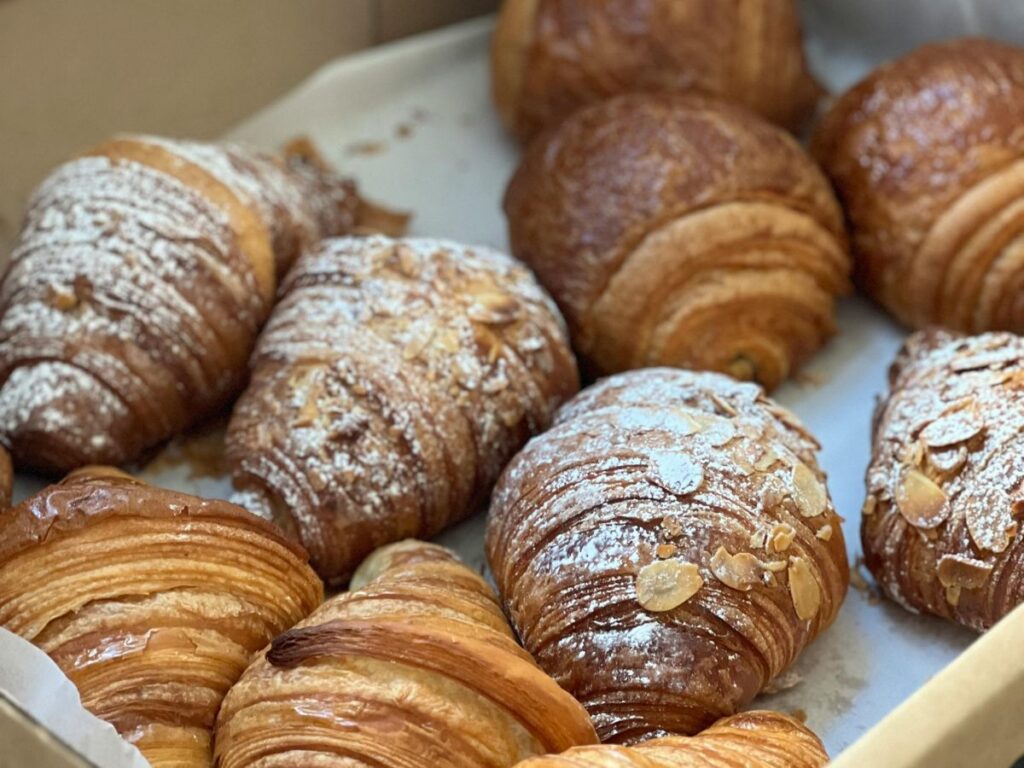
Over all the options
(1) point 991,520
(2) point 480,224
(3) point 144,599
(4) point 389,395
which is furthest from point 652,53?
(3) point 144,599

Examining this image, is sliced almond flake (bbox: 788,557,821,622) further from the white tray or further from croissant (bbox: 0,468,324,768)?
croissant (bbox: 0,468,324,768)

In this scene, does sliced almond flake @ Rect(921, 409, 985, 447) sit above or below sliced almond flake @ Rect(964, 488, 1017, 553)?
above

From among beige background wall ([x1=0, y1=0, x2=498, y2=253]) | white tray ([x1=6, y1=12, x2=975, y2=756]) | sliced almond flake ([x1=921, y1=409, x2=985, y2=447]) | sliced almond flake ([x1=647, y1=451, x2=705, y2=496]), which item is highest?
beige background wall ([x1=0, y1=0, x2=498, y2=253])

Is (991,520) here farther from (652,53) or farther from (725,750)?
(652,53)

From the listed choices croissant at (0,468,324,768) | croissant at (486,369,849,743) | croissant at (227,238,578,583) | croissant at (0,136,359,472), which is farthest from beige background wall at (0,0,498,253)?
croissant at (486,369,849,743)

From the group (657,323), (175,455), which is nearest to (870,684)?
(657,323)

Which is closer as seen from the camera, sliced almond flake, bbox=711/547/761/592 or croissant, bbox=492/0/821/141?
sliced almond flake, bbox=711/547/761/592
